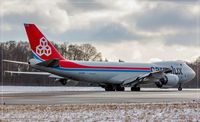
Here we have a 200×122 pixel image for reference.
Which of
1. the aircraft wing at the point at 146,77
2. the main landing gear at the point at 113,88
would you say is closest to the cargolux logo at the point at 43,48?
the main landing gear at the point at 113,88

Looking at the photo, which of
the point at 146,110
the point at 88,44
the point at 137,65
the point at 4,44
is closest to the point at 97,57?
the point at 88,44

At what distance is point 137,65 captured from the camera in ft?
167

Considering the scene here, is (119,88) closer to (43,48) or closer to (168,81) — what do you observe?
(168,81)

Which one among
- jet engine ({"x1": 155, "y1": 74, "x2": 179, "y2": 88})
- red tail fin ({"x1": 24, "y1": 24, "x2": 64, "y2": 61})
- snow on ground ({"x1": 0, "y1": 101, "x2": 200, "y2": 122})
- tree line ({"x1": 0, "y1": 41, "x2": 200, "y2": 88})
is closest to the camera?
snow on ground ({"x1": 0, "y1": 101, "x2": 200, "y2": 122})

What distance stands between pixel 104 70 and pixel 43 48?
6998mm

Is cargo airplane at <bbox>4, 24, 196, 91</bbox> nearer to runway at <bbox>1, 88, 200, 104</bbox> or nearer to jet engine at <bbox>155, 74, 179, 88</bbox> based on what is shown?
jet engine at <bbox>155, 74, 179, 88</bbox>

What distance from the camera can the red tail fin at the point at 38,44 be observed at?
4434 centimetres

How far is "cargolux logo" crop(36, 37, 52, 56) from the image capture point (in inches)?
1767

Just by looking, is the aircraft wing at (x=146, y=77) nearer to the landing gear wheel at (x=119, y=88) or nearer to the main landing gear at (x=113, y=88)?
the landing gear wheel at (x=119, y=88)

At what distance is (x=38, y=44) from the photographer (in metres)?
44.8

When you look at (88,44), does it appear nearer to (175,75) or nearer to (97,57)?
(97,57)

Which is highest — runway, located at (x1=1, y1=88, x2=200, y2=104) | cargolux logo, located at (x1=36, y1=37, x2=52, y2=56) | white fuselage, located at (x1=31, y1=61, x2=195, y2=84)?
cargolux logo, located at (x1=36, y1=37, x2=52, y2=56)

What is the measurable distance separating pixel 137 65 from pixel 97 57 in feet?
211

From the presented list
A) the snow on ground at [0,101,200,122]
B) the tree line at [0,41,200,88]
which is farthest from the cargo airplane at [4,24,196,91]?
the tree line at [0,41,200,88]
